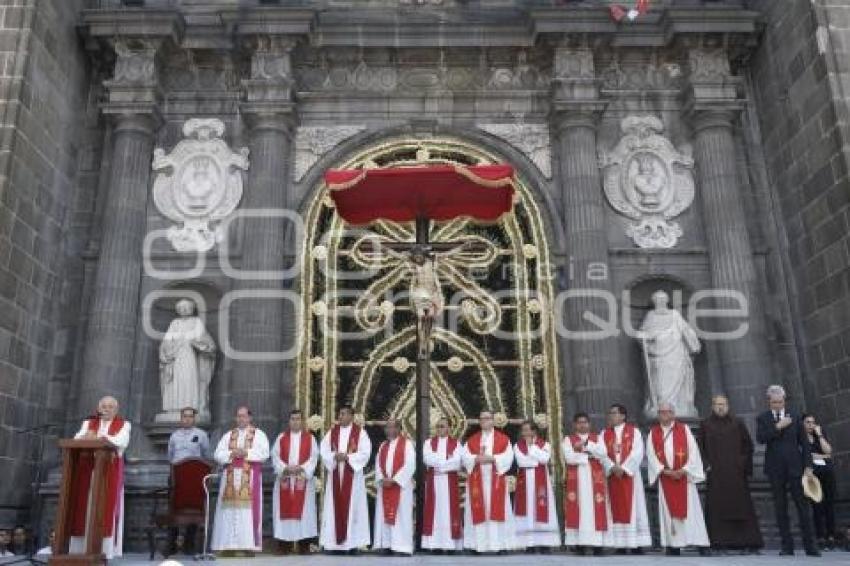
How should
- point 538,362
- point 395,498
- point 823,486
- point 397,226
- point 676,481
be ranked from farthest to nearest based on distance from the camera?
point 397,226, point 538,362, point 823,486, point 395,498, point 676,481

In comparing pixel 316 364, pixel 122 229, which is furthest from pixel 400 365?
pixel 122 229

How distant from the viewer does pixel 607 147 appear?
13.9 metres

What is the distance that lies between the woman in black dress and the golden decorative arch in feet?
11.5

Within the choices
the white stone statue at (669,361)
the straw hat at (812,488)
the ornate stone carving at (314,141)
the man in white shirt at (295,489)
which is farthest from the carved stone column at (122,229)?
the straw hat at (812,488)

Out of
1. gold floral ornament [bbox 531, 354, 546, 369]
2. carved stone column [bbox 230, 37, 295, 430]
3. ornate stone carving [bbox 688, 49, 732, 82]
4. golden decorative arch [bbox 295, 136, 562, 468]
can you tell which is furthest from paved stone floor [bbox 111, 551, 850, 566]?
ornate stone carving [bbox 688, 49, 732, 82]

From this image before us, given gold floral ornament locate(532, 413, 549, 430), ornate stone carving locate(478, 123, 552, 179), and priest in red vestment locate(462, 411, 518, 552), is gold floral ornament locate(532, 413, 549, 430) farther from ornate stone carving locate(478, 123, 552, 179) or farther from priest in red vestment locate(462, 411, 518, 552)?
ornate stone carving locate(478, 123, 552, 179)

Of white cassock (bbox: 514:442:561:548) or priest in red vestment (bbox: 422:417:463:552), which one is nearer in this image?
priest in red vestment (bbox: 422:417:463:552)

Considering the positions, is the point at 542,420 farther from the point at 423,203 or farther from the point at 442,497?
the point at 423,203

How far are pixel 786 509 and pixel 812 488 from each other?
37 centimetres

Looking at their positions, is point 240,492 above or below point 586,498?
above

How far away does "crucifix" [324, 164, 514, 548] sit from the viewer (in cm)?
842

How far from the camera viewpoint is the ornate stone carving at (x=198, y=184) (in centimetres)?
1331

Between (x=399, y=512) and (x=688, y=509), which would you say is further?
(x=399, y=512)

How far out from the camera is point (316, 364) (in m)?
12.7
